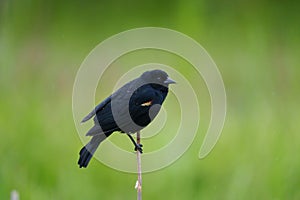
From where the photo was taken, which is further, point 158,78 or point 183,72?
point 183,72

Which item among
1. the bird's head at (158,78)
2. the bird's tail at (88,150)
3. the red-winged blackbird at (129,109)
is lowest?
the bird's tail at (88,150)

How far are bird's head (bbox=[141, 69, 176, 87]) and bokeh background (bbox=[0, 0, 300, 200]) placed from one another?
32.4 inches

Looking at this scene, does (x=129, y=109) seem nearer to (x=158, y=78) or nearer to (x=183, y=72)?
(x=158, y=78)

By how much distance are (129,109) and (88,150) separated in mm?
117

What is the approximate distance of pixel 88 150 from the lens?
1.44 m

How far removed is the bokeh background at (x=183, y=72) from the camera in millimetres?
2471

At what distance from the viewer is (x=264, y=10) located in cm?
430

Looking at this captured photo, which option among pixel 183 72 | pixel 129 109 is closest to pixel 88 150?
pixel 129 109

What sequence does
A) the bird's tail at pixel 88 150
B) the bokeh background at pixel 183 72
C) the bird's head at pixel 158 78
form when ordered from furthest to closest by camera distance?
1. the bokeh background at pixel 183 72
2. the bird's head at pixel 158 78
3. the bird's tail at pixel 88 150

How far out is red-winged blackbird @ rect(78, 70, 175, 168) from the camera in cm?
144

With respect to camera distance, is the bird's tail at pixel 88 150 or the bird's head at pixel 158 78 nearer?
the bird's tail at pixel 88 150

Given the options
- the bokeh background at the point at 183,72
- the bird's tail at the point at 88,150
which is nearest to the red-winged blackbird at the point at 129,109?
the bird's tail at the point at 88,150

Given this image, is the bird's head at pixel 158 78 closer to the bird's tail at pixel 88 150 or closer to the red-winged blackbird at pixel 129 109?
the red-winged blackbird at pixel 129 109

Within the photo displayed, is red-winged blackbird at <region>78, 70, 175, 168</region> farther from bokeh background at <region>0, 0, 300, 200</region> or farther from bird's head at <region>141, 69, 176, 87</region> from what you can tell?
Answer: bokeh background at <region>0, 0, 300, 200</region>
